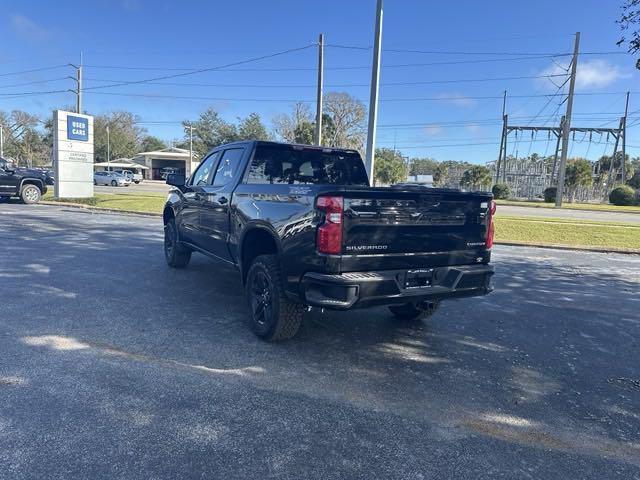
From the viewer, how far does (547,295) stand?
702 cm

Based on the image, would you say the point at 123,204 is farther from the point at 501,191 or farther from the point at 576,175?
the point at 576,175

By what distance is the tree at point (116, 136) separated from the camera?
84812 mm

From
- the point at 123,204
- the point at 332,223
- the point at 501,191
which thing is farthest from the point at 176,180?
the point at 501,191

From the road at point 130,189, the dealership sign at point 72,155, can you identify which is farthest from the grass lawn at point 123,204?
the road at point 130,189

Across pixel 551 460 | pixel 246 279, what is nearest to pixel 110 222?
pixel 246 279

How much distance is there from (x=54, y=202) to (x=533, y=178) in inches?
1899

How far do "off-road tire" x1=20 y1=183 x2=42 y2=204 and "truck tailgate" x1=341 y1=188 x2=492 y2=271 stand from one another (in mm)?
18956

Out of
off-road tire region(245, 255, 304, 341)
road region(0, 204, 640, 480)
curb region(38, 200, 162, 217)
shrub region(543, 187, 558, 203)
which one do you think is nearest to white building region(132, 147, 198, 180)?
shrub region(543, 187, 558, 203)

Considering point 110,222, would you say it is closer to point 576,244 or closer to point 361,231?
point 361,231

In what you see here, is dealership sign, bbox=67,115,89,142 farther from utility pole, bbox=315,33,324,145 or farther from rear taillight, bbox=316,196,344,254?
rear taillight, bbox=316,196,344,254

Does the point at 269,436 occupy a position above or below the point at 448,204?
below

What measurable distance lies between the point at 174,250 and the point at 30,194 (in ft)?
47.6

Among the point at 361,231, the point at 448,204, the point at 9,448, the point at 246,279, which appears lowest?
the point at 9,448

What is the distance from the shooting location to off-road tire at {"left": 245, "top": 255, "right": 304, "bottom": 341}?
168 inches
